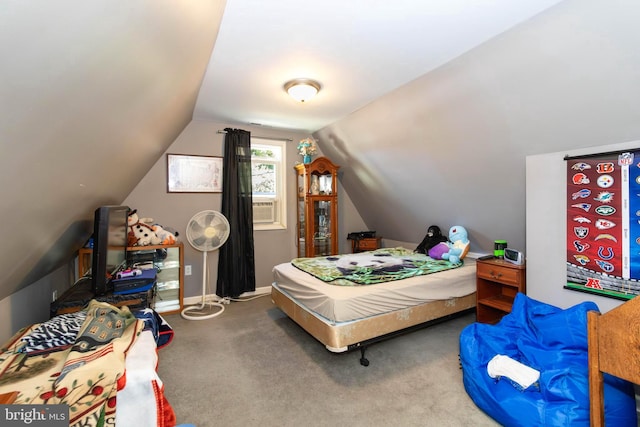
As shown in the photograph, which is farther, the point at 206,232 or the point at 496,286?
the point at 206,232

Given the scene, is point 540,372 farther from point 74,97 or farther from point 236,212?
point 236,212

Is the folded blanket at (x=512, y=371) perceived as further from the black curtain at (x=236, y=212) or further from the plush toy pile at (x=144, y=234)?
the plush toy pile at (x=144, y=234)

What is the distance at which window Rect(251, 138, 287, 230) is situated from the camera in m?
4.51

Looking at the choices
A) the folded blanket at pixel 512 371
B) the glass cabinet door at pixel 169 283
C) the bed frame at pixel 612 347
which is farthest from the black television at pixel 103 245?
the bed frame at pixel 612 347

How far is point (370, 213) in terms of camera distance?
16.8 ft

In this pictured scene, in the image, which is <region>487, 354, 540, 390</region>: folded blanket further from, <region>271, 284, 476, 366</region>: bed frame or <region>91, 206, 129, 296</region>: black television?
<region>91, 206, 129, 296</region>: black television

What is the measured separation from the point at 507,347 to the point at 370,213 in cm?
319

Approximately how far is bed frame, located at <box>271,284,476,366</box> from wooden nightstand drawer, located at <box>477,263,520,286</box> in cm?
31

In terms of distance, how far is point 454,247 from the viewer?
142 inches

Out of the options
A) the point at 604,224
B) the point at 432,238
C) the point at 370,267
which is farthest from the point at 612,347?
the point at 432,238

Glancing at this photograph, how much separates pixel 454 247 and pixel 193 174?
11.5ft

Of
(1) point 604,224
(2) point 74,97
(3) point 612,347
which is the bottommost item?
(3) point 612,347

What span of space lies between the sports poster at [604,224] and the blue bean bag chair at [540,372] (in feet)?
1.03

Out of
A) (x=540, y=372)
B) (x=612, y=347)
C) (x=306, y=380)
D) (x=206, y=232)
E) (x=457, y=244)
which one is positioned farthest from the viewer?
(x=457, y=244)
